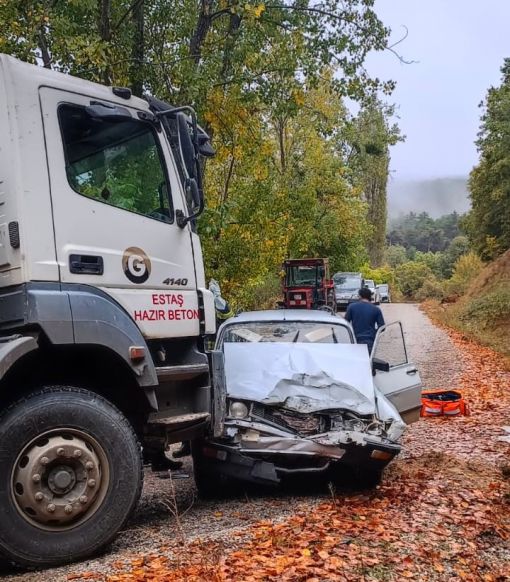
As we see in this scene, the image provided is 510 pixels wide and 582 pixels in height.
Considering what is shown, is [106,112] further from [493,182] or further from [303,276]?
[493,182]

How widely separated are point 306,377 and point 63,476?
264 centimetres

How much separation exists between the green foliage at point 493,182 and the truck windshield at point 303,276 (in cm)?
954

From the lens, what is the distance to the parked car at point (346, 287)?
106ft

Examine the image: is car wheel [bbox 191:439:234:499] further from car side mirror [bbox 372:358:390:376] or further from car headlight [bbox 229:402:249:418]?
car side mirror [bbox 372:358:390:376]

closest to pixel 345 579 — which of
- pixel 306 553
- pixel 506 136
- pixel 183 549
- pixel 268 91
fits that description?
pixel 306 553

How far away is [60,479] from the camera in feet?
13.3

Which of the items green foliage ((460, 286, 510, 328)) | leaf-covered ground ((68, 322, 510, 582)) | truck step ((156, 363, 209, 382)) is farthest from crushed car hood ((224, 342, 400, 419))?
green foliage ((460, 286, 510, 328))

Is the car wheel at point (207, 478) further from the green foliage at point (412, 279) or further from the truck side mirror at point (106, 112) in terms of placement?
→ the green foliage at point (412, 279)

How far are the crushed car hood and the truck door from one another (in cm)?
124

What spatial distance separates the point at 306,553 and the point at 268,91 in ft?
32.2

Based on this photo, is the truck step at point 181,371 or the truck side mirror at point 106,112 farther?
the truck step at point 181,371

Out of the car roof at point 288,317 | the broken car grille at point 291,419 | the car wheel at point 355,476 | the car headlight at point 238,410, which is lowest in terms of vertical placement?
the car wheel at point 355,476

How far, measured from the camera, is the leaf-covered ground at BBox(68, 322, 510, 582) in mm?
3908

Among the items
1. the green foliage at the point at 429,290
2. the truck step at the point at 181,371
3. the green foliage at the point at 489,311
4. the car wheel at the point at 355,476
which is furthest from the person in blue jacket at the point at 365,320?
the green foliage at the point at 429,290
